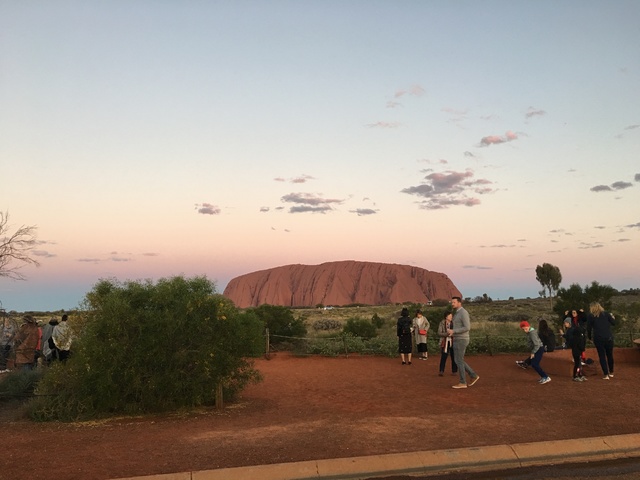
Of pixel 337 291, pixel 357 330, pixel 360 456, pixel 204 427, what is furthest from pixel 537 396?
pixel 337 291

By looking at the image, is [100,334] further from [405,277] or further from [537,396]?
[405,277]

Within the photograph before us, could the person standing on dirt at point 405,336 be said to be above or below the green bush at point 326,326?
above

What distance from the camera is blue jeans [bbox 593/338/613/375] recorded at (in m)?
12.3

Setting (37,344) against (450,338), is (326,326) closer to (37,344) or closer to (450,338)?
(450,338)

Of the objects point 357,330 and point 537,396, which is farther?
point 357,330

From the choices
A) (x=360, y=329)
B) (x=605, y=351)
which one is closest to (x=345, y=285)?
(x=360, y=329)

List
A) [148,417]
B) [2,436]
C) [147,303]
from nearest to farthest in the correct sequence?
[2,436]
[148,417]
[147,303]

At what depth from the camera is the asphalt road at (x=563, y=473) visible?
583cm

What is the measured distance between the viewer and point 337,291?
13112 cm

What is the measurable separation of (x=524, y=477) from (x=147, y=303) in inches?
281

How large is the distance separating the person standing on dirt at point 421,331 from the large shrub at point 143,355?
315 inches

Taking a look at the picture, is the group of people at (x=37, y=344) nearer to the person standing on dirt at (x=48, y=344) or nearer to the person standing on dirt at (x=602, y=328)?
the person standing on dirt at (x=48, y=344)

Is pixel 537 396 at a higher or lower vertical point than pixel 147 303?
lower

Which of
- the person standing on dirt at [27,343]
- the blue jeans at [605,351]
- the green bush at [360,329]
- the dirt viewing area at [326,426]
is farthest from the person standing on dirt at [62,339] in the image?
the green bush at [360,329]
